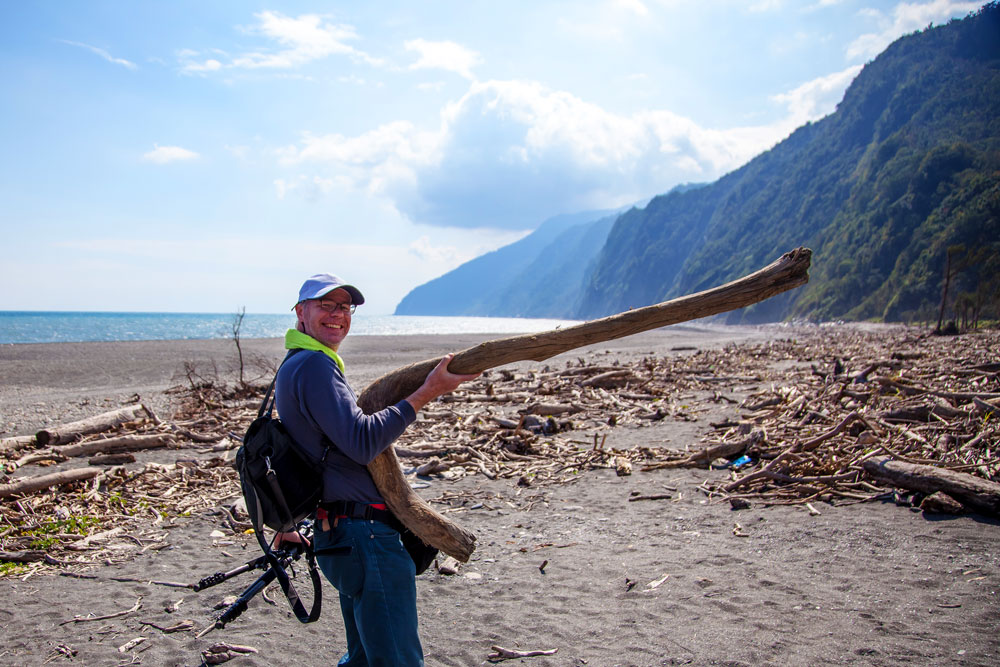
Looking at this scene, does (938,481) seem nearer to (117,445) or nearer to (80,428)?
(117,445)

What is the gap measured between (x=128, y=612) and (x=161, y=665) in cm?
106

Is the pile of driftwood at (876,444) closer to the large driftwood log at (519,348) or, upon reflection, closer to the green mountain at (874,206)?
the large driftwood log at (519,348)

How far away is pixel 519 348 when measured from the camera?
2.87 metres

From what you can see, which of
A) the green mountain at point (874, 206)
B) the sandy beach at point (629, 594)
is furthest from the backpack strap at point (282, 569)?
the green mountain at point (874, 206)

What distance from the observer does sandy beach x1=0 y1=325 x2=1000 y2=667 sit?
12.5 ft

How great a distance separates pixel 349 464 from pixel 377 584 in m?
0.56

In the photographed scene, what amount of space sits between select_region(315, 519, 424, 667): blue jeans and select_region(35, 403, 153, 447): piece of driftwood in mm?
10613

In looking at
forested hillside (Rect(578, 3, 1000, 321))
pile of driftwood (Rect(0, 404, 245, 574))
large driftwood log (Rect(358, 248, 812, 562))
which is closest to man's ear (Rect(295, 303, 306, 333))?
large driftwood log (Rect(358, 248, 812, 562))

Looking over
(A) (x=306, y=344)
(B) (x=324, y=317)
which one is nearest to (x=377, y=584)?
(A) (x=306, y=344)

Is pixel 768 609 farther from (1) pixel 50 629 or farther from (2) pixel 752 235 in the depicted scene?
(2) pixel 752 235

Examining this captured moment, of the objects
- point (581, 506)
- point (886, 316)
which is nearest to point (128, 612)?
point (581, 506)

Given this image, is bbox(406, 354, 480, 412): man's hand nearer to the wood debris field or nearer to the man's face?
the man's face

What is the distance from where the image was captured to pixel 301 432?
2.54m

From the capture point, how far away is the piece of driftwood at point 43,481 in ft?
23.1
